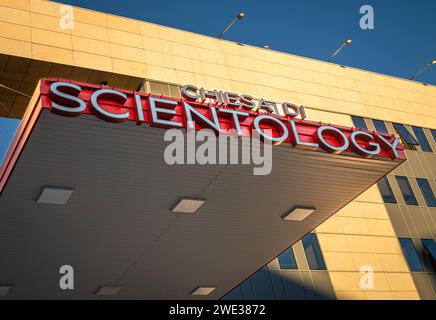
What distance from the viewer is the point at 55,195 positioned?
531 inches

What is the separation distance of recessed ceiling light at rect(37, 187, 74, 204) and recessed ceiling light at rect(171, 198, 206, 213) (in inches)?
119

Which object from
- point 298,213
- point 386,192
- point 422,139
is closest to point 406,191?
point 386,192

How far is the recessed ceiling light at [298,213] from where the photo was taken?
16.9 m

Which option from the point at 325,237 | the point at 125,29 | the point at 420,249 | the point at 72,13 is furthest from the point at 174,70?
the point at 420,249

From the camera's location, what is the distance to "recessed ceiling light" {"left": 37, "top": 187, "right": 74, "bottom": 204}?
43.4ft

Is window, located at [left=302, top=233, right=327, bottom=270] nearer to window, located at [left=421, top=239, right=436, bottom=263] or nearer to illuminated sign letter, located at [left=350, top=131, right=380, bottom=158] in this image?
window, located at [left=421, top=239, right=436, bottom=263]

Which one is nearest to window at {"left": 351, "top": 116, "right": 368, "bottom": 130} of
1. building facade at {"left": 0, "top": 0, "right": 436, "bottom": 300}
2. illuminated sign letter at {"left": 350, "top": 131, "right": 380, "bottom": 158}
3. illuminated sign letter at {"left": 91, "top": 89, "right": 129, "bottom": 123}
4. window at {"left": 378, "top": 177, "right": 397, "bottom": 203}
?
building facade at {"left": 0, "top": 0, "right": 436, "bottom": 300}

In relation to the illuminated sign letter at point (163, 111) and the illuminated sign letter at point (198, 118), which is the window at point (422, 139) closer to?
the illuminated sign letter at point (198, 118)

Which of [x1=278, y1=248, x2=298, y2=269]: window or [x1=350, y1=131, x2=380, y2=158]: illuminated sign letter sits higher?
[x1=278, y1=248, x2=298, y2=269]: window

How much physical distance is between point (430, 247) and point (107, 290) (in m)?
19.9

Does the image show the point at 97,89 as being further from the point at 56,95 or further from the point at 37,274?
the point at 37,274

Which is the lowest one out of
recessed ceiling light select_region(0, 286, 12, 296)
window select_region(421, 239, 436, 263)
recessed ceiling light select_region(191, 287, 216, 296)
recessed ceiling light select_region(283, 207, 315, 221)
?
recessed ceiling light select_region(191, 287, 216, 296)

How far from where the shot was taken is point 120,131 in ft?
39.1

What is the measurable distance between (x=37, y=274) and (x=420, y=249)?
72.3 ft
